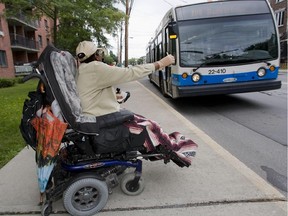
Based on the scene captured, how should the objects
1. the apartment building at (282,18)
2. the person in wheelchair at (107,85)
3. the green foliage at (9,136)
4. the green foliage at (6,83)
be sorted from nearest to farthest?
1. the person in wheelchair at (107,85)
2. the green foliage at (9,136)
3. the green foliage at (6,83)
4. the apartment building at (282,18)

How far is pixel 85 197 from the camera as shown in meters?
2.74

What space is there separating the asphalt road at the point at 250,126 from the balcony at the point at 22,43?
27.2 m

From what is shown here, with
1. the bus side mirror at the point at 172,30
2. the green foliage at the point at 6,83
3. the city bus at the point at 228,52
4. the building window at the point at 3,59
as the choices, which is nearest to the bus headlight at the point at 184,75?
the city bus at the point at 228,52

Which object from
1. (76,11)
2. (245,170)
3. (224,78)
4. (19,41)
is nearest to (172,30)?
(224,78)

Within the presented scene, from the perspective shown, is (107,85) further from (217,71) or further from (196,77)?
(217,71)

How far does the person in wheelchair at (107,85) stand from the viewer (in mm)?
2684

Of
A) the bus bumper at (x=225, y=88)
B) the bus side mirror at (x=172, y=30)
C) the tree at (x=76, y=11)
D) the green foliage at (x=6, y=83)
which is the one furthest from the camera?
the green foliage at (x=6, y=83)

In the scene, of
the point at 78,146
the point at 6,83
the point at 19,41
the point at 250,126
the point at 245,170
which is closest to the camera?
the point at 78,146

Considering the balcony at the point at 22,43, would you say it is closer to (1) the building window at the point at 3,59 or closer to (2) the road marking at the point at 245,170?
(1) the building window at the point at 3,59

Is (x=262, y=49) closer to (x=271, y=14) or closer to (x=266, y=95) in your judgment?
(x=271, y=14)

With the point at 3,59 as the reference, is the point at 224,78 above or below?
below

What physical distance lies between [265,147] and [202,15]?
4035mm

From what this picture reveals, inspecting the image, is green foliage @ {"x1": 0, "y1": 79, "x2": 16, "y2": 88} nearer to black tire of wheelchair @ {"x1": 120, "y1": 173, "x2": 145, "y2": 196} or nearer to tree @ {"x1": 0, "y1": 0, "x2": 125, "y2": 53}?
tree @ {"x1": 0, "y1": 0, "x2": 125, "y2": 53}

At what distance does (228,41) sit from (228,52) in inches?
11.0
